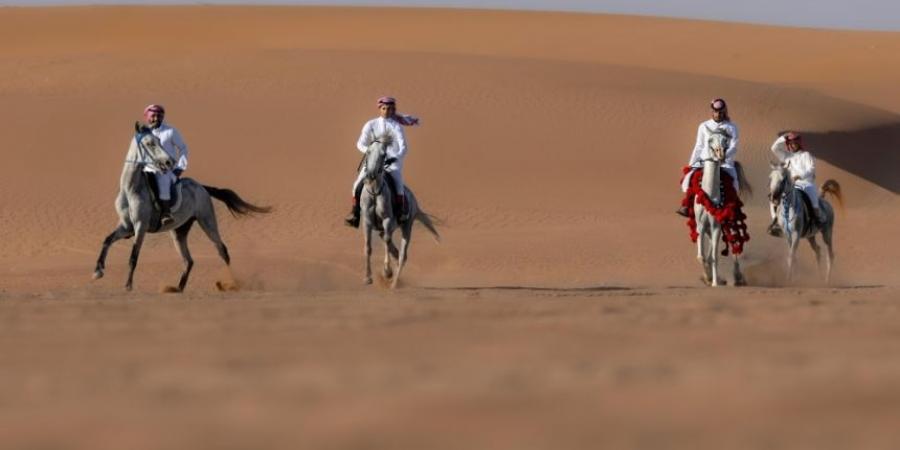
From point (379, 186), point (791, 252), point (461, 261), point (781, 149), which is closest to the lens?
point (379, 186)

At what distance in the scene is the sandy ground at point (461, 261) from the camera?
7199 millimetres

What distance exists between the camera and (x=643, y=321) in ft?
38.7

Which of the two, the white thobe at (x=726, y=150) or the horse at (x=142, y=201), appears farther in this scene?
the white thobe at (x=726, y=150)

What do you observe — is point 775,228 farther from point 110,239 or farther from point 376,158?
point 110,239

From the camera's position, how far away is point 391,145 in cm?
1917

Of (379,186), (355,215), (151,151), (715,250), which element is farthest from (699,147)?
(151,151)

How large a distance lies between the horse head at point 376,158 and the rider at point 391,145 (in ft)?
0.99

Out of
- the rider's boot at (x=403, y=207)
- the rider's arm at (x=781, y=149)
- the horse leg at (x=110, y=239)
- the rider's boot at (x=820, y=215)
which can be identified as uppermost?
the rider's arm at (x=781, y=149)

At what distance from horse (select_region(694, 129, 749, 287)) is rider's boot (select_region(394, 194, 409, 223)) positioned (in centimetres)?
297

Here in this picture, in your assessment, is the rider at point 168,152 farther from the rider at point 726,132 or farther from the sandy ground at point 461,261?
the rider at point 726,132

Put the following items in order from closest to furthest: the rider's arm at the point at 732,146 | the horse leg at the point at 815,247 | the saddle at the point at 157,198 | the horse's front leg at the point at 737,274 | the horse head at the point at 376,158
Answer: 1. the saddle at the point at 157,198
2. the horse head at the point at 376,158
3. the rider's arm at the point at 732,146
4. the horse's front leg at the point at 737,274
5. the horse leg at the point at 815,247

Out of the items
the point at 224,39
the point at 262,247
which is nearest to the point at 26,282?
the point at 262,247

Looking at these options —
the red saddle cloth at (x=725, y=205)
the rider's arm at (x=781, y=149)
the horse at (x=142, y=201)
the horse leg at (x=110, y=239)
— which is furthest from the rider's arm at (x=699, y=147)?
the horse leg at (x=110, y=239)

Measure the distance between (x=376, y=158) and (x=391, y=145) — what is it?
1.91 feet
